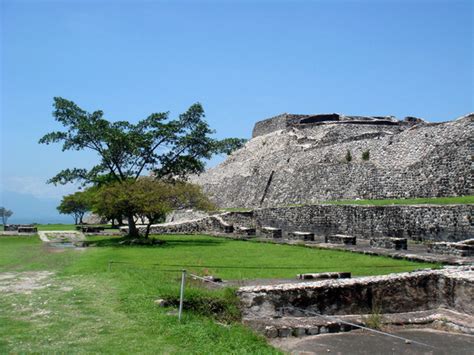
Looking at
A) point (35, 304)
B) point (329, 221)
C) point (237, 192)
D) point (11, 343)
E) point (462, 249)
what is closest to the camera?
point (11, 343)

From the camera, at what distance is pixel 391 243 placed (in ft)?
55.0

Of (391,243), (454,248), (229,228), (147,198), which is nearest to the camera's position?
(454,248)

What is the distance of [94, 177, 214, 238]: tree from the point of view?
72.5 ft

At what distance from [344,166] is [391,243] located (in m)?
13.2

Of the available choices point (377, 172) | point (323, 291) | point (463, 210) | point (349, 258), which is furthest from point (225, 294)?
point (377, 172)

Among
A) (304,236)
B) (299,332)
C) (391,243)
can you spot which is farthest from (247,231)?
(299,332)

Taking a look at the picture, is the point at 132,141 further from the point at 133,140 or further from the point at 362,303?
the point at 362,303

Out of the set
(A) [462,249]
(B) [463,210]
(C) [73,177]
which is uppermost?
(C) [73,177]

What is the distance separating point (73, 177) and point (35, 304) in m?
17.5

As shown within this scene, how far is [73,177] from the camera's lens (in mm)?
24531

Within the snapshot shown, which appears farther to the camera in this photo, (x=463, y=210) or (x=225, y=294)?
(x=463, y=210)

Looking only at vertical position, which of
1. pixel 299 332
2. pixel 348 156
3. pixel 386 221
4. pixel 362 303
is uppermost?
pixel 348 156

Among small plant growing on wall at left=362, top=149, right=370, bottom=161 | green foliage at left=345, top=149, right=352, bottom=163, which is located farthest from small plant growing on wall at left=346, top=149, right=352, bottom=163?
small plant growing on wall at left=362, top=149, right=370, bottom=161

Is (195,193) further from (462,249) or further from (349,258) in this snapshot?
(462,249)
